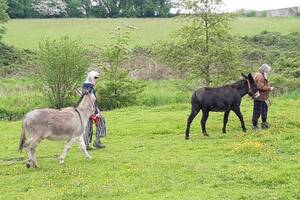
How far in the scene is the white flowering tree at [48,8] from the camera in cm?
9012

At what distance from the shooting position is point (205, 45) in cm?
2823

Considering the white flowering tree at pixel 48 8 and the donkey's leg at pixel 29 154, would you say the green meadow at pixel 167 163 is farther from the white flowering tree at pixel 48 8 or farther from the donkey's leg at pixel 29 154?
the white flowering tree at pixel 48 8

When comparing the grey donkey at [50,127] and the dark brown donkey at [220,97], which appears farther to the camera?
the dark brown donkey at [220,97]

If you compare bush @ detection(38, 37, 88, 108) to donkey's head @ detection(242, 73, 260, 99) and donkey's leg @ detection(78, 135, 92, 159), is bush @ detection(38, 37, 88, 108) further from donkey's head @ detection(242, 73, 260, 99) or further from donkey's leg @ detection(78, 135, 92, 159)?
donkey's leg @ detection(78, 135, 92, 159)

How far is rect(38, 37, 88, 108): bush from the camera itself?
31031mm

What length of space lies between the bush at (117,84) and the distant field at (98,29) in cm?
2464

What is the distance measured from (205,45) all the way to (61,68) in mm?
8575

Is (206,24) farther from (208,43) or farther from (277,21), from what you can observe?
(277,21)

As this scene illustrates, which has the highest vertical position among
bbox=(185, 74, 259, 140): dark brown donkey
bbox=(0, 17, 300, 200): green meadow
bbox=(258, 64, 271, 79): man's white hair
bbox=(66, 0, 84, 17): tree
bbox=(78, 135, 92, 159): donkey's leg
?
bbox=(66, 0, 84, 17): tree

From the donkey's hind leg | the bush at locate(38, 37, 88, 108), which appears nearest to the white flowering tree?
the bush at locate(38, 37, 88, 108)

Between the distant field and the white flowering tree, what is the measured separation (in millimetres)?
14356

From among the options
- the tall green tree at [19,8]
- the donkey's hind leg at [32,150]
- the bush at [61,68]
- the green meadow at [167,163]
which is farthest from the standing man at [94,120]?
the tall green tree at [19,8]

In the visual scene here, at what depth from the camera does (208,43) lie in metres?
28.2

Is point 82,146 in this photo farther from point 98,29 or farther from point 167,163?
point 98,29
